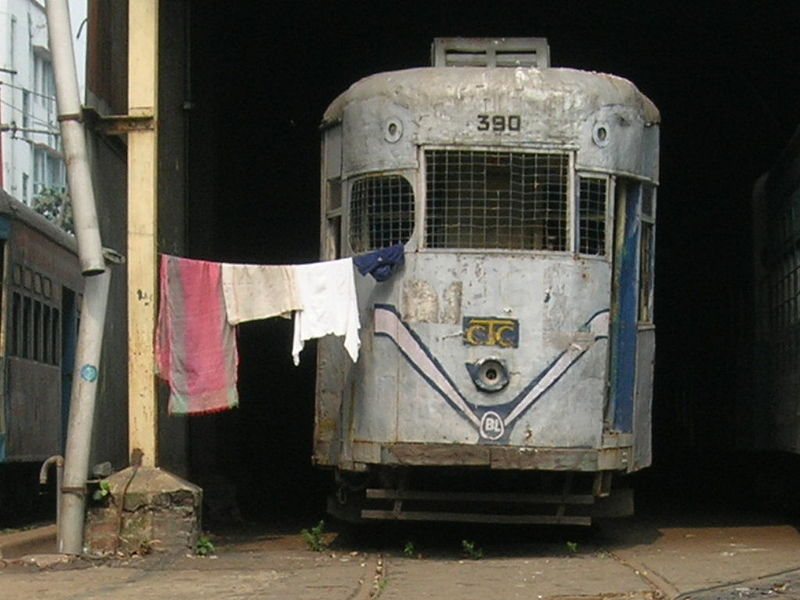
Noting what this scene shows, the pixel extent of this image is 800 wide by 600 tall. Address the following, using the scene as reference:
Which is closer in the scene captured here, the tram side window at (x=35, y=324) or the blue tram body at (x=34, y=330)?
the blue tram body at (x=34, y=330)

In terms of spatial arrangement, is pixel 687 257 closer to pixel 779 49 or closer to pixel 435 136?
pixel 779 49

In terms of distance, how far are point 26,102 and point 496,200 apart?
43566mm

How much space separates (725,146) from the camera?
76.5 ft

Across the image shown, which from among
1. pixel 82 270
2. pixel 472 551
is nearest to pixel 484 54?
pixel 82 270

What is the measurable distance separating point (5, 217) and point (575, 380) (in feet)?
21.7

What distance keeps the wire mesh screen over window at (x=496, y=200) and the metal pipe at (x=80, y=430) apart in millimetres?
2583

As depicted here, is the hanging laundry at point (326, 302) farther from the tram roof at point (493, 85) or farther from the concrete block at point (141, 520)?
the concrete block at point (141, 520)

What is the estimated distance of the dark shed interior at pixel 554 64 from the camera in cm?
1791

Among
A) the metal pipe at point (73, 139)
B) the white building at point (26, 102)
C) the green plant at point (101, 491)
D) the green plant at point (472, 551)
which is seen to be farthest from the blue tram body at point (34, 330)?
the white building at point (26, 102)

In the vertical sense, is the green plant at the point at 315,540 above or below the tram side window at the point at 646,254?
below

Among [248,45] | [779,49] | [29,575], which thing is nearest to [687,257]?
[779,49]

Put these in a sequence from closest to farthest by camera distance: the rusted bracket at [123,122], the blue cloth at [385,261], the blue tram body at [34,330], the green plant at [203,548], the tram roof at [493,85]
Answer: the blue cloth at [385,261]
the tram roof at [493,85]
the green plant at [203,548]
the rusted bracket at [123,122]
the blue tram body at [34,330]

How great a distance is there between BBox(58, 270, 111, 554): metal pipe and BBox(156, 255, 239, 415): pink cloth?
0.51 meters

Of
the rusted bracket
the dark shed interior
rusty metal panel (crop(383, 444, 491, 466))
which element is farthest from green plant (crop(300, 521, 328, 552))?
the dark shed interior
